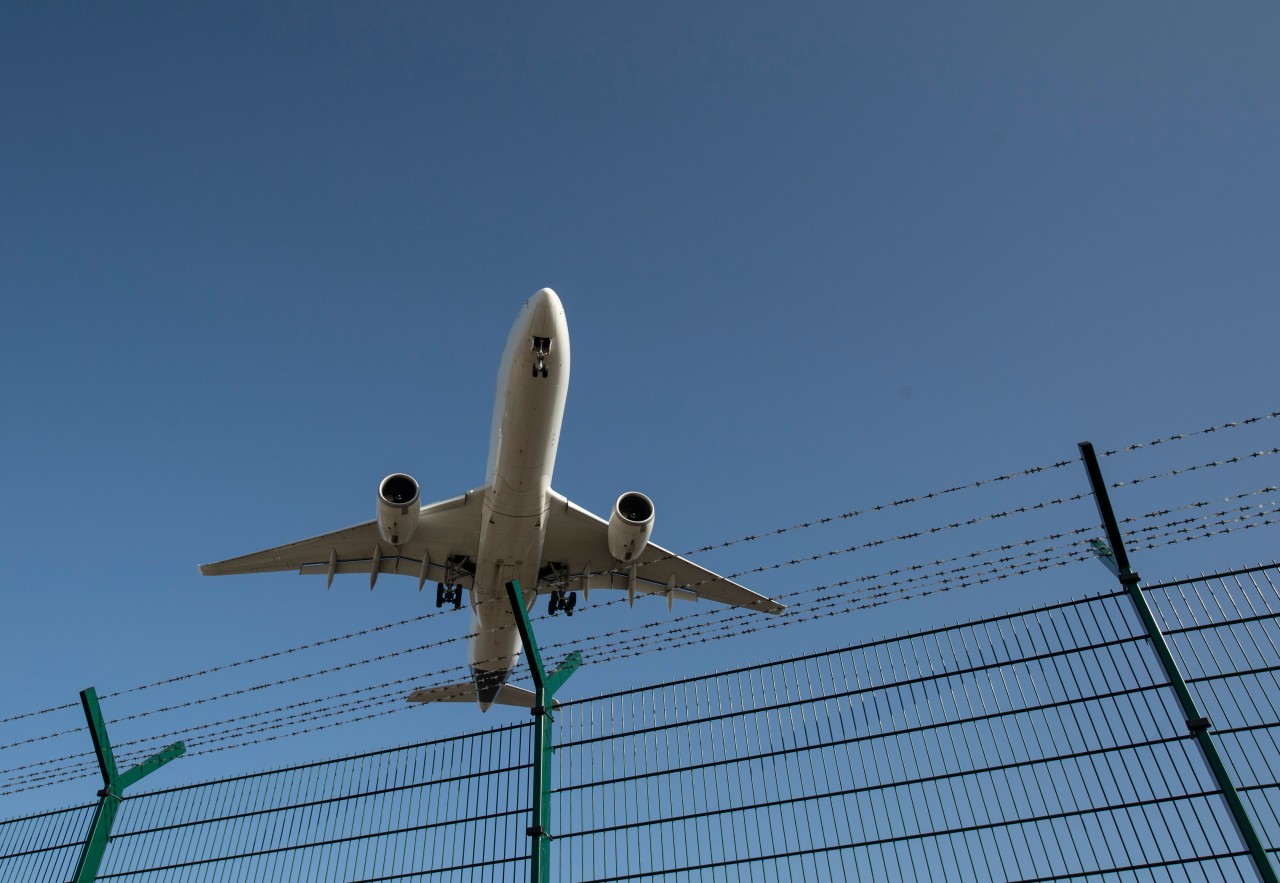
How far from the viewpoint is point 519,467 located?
24500 millimetres

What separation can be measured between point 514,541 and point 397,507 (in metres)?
3.51

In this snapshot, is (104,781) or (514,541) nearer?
(104,781)

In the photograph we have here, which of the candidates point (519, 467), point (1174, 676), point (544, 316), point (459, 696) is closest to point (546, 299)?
point (544, 316)

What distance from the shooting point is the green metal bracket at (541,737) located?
9688 mm

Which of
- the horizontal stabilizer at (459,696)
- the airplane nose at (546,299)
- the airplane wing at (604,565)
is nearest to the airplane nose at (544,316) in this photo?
the airplane nose at (546,299)

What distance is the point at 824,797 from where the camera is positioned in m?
9.31

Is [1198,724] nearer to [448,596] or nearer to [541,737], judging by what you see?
[541,737]

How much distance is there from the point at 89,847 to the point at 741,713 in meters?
9.10

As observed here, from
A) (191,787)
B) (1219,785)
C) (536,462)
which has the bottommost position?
(1219,785)

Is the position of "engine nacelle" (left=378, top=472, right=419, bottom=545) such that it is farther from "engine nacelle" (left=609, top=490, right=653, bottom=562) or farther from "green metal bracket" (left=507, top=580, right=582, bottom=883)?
"green metal bracket" (left=507, top=580, right=582, bottom=883)

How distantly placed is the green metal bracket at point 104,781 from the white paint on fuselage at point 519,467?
9.14m

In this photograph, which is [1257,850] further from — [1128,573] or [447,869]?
[447,869]

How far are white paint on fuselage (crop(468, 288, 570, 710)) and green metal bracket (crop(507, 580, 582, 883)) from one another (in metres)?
10.6

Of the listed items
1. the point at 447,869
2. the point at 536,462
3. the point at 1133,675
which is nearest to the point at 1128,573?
the point at 1133,675
